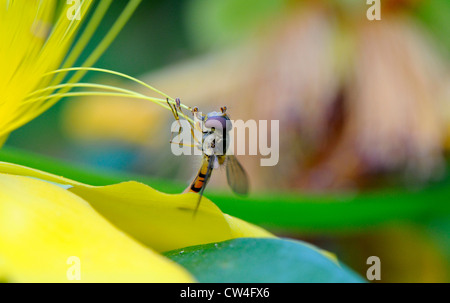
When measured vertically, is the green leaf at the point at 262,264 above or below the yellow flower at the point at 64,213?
below

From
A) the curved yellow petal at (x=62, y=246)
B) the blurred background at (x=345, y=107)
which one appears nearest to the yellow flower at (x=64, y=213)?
the curved yellow petal at (x=62, y=246)

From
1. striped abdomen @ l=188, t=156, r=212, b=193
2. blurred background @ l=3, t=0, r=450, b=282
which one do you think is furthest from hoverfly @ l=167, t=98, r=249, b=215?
blurred background @ l=3, t=0, r=450, b=282

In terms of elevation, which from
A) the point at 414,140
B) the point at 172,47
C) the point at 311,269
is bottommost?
the point at 311,269

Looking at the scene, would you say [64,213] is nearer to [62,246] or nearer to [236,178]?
[62,246]

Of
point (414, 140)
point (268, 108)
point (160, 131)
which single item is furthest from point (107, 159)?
point (414, 140)

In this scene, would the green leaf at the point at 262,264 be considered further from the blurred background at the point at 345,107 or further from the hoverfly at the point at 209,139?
the blurred background at the point at 345,107

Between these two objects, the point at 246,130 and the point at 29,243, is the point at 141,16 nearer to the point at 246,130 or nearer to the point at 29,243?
the point at 246,130

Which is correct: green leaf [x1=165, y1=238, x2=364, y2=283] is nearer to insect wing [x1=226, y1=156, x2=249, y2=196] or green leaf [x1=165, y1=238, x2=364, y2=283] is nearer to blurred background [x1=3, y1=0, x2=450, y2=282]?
insect wing [x1=226, y1=156, x2=249, y2=196]
